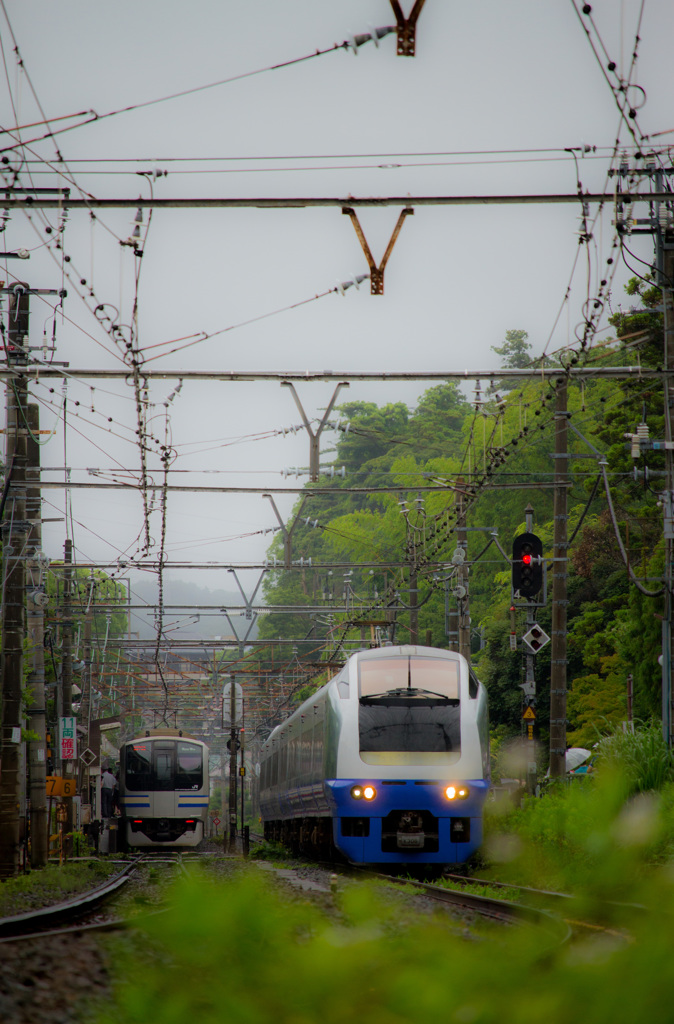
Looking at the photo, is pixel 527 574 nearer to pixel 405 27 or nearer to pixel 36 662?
pixel 36 662

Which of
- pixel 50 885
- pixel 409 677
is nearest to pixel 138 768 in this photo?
pixel 50 885

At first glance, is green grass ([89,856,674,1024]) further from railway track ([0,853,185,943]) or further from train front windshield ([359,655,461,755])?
train front windshield ([359,655,461,755])

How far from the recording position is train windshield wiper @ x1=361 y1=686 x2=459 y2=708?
15461 millimetres

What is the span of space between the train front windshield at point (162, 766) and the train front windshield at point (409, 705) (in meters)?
17.3

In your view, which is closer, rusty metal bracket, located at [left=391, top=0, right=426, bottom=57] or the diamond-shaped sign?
rusty metal bracket, located at [left=391, top=0, right=426, bottom=57]

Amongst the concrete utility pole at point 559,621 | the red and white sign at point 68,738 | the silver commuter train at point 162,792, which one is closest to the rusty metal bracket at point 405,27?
the concrete utility pole at point 559,621

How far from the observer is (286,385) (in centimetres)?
1584

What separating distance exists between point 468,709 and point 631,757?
2.18 metres

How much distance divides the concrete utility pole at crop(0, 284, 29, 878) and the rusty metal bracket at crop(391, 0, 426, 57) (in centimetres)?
1227

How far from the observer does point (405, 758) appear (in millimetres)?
15070

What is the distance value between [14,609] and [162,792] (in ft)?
41.0

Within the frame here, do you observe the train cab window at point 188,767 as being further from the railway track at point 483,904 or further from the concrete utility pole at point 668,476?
the railway track at point 483,904

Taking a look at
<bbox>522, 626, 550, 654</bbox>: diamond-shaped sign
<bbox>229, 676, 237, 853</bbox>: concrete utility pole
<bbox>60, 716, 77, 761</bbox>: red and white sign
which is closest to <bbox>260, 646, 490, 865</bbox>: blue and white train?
<bbox>522, 626, 550, 654</bbox>: diamond-shaped sign

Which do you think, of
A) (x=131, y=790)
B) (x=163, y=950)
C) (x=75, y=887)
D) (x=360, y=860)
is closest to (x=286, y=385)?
(x=360, y=860)
